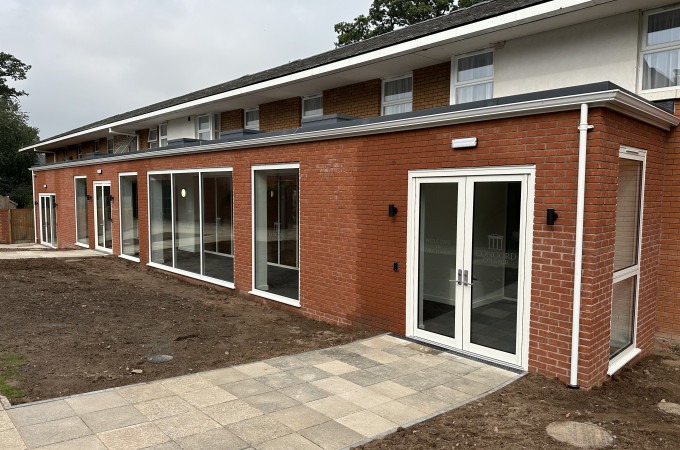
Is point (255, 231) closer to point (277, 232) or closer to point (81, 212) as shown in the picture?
point (277, 232)

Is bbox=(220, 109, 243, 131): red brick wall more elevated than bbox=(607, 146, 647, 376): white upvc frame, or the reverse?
bbox=(220, 109, 243, 131): red brick wall

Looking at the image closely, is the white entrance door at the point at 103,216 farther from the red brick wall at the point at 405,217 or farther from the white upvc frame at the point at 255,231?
the white upvc frame at the point at 255,231

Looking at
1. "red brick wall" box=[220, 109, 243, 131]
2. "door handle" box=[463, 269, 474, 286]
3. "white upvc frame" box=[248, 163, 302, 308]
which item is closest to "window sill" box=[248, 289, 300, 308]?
"white upvc frame" box=[248, 163, 302, 308]

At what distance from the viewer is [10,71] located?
160 ft

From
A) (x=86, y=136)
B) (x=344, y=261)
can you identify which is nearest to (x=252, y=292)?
(x=344, y=261)

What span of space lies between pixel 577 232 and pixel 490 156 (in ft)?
4.40

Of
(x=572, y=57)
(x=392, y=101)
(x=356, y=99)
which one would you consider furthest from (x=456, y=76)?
(x=356, y=99)

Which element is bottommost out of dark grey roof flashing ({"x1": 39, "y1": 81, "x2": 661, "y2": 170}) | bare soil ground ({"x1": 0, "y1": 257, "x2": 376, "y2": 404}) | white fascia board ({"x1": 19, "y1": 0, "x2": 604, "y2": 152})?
bare soil ground ({"x1": 0, "y1": 257, "x2": 376, "y2": 404})

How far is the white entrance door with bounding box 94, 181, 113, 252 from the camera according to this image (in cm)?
1608

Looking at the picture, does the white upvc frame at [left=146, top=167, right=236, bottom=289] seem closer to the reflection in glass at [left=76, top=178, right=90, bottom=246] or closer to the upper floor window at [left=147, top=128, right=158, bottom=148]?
the reflection in glass at [left=76, top=178, right=90, bottom=246]

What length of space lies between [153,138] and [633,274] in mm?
19013

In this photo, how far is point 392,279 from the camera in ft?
23.3

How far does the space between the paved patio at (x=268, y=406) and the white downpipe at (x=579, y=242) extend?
2.42 ft

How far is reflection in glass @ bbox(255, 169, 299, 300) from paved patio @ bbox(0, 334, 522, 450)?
325cm
